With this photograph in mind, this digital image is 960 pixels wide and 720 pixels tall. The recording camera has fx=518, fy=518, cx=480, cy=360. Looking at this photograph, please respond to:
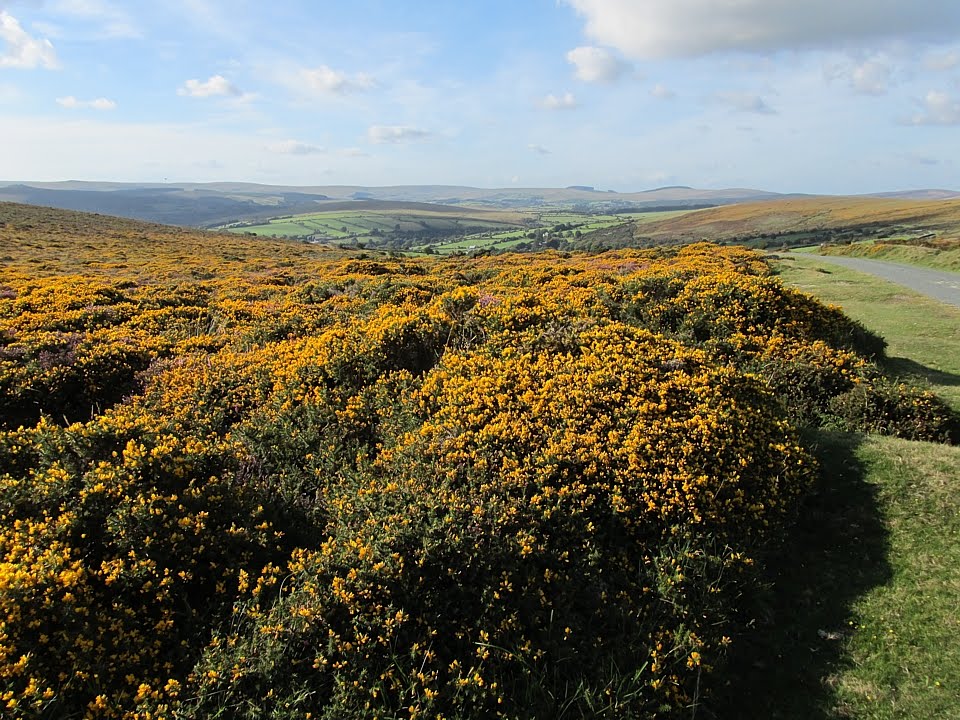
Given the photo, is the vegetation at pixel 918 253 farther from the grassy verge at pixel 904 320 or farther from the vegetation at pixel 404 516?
the vegetation at pixel 404 516

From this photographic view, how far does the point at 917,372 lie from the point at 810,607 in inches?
369

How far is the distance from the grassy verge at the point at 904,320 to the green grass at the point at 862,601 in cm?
438

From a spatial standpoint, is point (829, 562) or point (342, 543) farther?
point (829, 562)

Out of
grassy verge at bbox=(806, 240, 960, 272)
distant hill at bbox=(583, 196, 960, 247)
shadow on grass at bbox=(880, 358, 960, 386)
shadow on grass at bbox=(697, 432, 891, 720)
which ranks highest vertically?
distant hill at bbox=(583, 196, 960, 247)

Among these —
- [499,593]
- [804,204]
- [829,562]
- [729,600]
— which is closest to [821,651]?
[729,600]

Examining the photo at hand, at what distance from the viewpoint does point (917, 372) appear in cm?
1171

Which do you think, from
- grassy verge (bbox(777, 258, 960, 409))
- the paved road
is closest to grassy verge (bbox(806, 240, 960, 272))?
the paved road

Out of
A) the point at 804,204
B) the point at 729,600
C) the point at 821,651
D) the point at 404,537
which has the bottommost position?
the point at 821,651

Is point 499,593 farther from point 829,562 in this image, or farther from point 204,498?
point 829,562

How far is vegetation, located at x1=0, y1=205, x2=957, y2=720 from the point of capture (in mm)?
3951

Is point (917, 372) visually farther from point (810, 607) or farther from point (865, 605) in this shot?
point (810, 607)

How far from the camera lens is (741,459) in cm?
605

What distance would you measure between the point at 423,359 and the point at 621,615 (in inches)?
214

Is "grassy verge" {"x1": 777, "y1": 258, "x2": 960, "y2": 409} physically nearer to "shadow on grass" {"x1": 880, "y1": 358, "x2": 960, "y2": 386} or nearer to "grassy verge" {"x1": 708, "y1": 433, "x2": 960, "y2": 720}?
"shadow on grass" {"x1": 880, "y1": 358, "x2": 960, "y2": 386}
